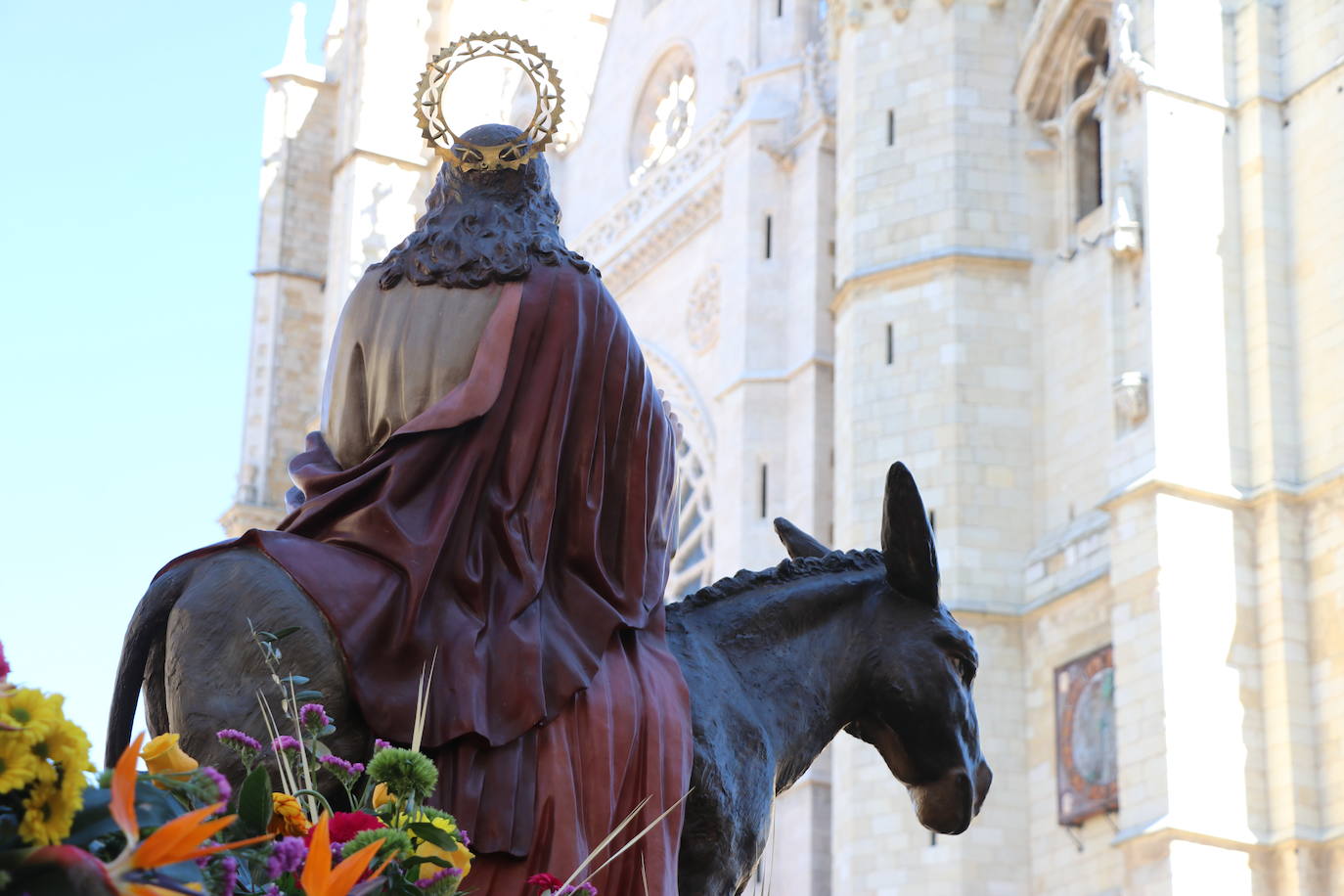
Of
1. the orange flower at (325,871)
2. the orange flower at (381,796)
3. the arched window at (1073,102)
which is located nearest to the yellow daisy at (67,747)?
the orange flower at (325,871)

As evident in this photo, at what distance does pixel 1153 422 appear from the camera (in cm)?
1630

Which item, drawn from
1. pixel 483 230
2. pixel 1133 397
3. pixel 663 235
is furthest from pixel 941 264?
A: pixel 483 230

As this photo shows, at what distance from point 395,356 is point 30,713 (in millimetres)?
1911

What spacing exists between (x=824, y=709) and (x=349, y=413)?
0.92m

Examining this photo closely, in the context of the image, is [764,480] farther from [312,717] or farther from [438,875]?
[438,875]

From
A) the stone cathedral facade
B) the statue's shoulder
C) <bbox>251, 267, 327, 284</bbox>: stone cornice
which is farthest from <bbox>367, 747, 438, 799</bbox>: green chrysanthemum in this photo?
<bbox>251, 267, 327, 284</bbox>: stone cornice

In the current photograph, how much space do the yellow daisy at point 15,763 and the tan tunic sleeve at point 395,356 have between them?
1.86m

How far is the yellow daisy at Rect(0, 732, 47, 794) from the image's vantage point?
1.43 metres

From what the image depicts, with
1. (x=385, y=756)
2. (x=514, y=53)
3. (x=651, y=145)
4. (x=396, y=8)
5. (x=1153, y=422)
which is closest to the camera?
(x=385, y=756)

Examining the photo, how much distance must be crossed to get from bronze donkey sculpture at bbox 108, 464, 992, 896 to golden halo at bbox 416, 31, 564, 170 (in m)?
0.78

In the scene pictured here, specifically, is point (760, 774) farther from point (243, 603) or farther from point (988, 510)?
point (988, 510)

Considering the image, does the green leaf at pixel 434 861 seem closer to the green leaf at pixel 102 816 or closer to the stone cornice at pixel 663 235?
the green leaf at pixel 102 816

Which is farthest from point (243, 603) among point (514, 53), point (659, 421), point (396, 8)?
point (396, 8)

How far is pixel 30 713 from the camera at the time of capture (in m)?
1.48
